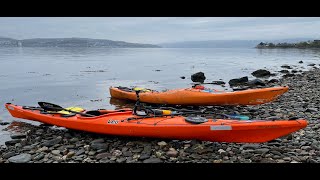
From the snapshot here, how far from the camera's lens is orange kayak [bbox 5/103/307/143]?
6.30 m

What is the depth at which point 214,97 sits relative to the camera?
37.6 feet

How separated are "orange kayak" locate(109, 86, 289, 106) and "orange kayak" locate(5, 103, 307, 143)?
13.5ft

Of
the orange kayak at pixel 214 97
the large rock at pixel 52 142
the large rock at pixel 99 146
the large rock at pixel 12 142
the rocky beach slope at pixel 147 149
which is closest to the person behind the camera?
the rocky beach slope at pixel 147 149

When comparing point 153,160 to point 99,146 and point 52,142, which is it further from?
point 52,142

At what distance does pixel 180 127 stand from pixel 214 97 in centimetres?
482

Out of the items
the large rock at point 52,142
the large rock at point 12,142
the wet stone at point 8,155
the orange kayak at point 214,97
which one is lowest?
the large rock at point 12,142

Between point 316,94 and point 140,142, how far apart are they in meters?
9.50

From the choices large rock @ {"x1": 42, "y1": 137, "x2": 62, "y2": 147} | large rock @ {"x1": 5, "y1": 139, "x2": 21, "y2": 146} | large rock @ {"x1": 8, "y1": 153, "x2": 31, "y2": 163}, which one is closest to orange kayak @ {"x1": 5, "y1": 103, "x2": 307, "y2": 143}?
large rock @ {"x1": 42, "y1": 137, "x2": 62, "y2": 147}

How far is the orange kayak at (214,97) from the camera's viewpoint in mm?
11008

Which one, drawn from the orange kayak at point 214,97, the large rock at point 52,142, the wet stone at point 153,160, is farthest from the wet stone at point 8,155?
the orange kayak at point 214,97

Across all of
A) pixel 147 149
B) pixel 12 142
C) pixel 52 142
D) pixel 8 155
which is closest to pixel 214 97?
pixel 147 149

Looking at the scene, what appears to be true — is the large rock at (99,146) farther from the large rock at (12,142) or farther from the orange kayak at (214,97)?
the orange kayak at (214,97)

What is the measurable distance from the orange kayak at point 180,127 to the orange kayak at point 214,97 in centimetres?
412
